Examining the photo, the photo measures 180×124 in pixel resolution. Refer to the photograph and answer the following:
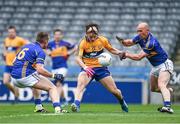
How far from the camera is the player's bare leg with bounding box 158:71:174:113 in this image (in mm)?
16828

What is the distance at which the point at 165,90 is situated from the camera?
55.8 feet

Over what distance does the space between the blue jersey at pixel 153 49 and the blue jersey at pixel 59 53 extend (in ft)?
20.8

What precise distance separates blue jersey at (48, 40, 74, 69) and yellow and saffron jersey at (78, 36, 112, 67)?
20.8ft

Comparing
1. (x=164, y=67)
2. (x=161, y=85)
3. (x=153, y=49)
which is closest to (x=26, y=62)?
(x=153, y=49)

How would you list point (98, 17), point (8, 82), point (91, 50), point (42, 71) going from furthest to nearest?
point (98, 17) → point (8, 82) → point (91, 50) → point (42, 71)

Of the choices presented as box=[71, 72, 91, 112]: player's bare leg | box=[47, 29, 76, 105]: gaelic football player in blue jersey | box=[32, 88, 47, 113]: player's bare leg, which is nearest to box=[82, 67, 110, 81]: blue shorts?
box=[71, 72, 91, 112]: player's bare leg

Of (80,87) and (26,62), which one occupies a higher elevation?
(26,62)

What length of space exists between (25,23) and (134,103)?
9093 mm

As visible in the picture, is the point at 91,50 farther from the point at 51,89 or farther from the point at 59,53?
the point at 59,53

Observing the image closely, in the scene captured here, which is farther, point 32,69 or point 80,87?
point 80,87

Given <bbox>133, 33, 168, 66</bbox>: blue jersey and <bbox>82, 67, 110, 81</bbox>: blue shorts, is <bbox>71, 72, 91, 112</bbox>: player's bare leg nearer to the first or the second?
<bbox>82, 67, 110, 81</bbox>: blue shorts

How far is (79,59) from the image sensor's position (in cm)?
1705

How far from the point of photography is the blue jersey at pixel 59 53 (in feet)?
77.4

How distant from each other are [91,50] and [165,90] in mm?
2051
